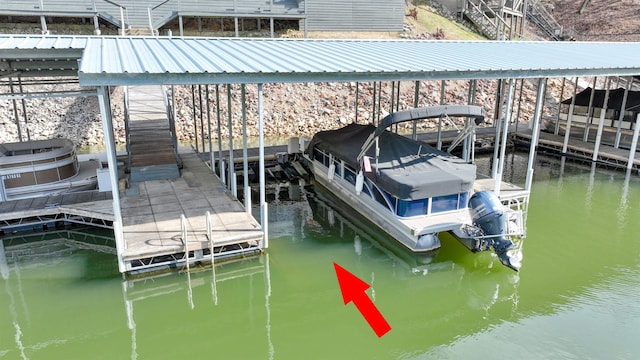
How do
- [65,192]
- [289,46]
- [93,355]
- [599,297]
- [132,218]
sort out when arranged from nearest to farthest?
[93,355]
[599,297]
[132,218]
[65,192]
[289,46]

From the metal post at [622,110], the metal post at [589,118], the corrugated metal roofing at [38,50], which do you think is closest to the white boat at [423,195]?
the corrugated metal roofing at [38,50]

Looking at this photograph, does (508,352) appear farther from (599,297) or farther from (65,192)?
(65,192)

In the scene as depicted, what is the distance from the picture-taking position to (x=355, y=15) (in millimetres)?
27297

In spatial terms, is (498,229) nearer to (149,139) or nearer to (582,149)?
(149,139)

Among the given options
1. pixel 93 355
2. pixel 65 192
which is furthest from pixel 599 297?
pixel 65 192

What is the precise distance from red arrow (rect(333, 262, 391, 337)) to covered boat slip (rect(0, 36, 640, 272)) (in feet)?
5.86

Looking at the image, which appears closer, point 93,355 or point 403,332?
point 93,355

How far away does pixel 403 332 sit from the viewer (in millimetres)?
6910

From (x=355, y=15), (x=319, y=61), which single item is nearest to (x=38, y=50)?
(x=319, y=61)

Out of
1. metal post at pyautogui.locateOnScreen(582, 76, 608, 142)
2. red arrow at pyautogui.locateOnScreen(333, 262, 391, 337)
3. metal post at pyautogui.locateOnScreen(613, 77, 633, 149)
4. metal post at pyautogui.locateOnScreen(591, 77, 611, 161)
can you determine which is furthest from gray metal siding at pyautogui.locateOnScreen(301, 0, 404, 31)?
red arrow at pyautogui.locateOnScreen(333, 262, 391, 337)

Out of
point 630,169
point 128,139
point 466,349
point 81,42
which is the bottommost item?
point 466,349

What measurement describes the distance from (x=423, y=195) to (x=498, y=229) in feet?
5.26

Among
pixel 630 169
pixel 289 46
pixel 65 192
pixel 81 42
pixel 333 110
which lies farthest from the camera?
pixel 333 110

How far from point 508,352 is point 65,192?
10644 mm
